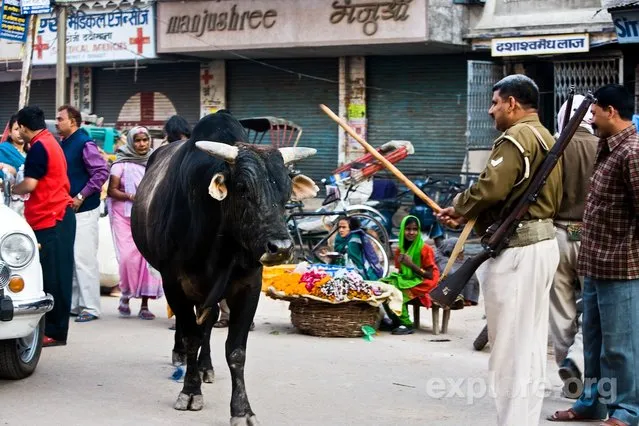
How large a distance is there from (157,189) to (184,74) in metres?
16.8

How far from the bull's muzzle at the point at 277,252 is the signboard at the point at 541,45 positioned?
12.5m

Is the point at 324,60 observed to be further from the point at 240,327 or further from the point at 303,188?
the point at 240,327

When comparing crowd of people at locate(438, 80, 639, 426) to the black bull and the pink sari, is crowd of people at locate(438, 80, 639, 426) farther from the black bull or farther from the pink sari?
the pink sari

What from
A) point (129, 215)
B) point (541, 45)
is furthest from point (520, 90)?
point (541, 45)

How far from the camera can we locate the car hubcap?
770 cm

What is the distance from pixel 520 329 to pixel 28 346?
373cm

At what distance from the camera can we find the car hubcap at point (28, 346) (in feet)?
25.2

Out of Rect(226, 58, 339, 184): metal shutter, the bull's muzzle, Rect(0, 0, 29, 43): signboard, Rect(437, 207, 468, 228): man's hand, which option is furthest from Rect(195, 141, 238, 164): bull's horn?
Rect(226, 58, 339, 184): metal shutter

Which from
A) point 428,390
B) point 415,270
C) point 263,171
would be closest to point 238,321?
point 263,171

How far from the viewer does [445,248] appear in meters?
11.0

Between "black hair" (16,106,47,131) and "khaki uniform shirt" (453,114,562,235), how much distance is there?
4.10m

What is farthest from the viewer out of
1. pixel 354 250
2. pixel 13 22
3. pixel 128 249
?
pixel 13 22

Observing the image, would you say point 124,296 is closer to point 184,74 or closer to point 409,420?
point 409,420

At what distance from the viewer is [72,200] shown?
30.2 feet
